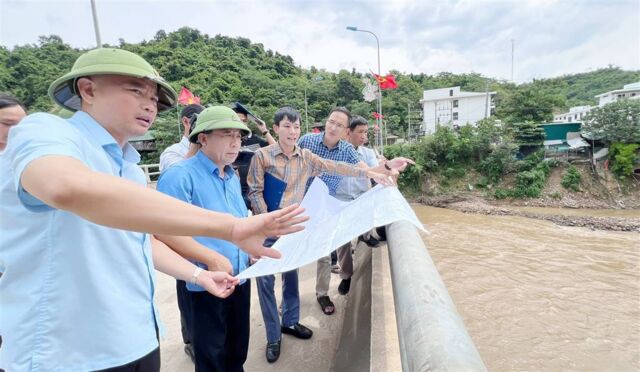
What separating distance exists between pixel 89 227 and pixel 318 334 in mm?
2170

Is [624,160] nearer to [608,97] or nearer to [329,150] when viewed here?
[329,150]

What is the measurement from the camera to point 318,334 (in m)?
2.62

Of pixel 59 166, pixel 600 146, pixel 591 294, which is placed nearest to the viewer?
pixel 59 166

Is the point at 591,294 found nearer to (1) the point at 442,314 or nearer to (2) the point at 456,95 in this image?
(1) the point at 442,314

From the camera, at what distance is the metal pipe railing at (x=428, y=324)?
2.12 feet

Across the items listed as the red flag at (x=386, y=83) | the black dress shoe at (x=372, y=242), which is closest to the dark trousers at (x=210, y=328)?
the black dress shoe at (x=372, y=242)

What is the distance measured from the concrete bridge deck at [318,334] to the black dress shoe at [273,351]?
0.03m

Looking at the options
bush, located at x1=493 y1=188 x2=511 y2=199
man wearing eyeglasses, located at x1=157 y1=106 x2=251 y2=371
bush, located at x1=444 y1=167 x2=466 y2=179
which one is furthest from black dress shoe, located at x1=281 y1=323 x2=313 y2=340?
bush, located at x1=444 y1=167 x2=466 y2=179

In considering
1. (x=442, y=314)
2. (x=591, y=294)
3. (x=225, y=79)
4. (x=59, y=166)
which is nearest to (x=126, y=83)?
(x=59, y=166)

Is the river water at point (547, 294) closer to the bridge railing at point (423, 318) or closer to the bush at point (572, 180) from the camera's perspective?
the bridge railing at point (423, 318)

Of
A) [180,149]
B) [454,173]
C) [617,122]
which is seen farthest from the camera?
[454,173]

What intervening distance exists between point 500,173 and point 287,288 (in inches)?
966

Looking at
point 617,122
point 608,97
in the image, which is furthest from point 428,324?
point 608,97

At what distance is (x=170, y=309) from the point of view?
3.04 meters
